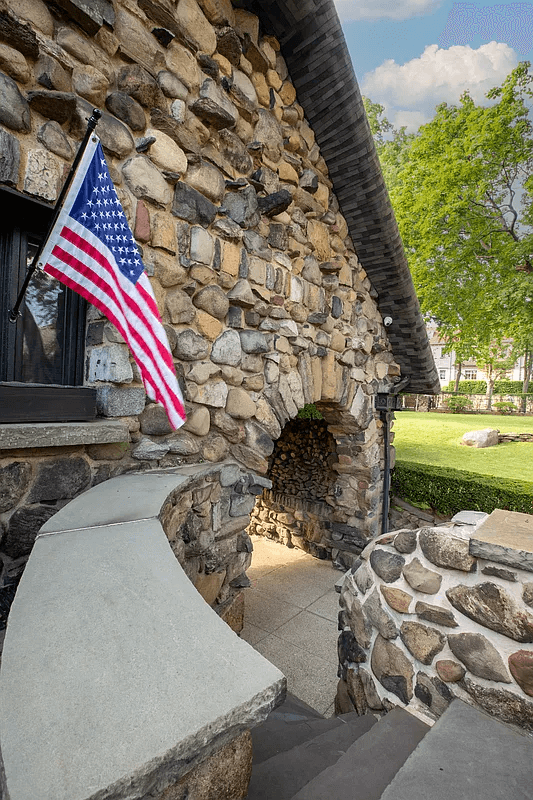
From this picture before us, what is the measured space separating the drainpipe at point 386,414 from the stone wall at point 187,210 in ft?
4.97

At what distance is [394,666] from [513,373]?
149 ft

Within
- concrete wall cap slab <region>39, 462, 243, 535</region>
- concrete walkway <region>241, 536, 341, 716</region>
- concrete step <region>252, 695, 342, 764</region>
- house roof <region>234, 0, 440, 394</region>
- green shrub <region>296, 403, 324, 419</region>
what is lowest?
concrete walkway <region>241, 536, 341, 716</region>

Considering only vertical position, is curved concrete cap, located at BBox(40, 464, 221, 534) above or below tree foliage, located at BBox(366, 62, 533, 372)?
below

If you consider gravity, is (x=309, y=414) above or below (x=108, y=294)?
below

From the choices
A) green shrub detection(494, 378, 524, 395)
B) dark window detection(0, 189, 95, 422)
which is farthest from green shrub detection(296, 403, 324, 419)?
green shrub detection(494, 378, 524, 395)

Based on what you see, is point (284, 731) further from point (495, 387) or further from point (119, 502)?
point (495, 387)

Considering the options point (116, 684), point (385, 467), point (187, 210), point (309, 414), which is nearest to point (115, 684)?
point (116, 684)

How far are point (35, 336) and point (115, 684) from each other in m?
2.03

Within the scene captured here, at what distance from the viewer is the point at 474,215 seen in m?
8.34

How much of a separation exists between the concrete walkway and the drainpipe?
1.20 meters

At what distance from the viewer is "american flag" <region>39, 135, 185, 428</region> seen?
1843mm

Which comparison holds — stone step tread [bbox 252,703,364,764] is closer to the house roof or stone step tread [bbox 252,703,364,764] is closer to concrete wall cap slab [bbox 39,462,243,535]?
concrete wall cap slab [bbox 39,462,243,535]

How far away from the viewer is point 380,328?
5574 mm

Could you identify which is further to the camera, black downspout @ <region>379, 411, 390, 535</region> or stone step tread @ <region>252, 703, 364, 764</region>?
black downspout @ <region>379, 411, 390, 535</region>
